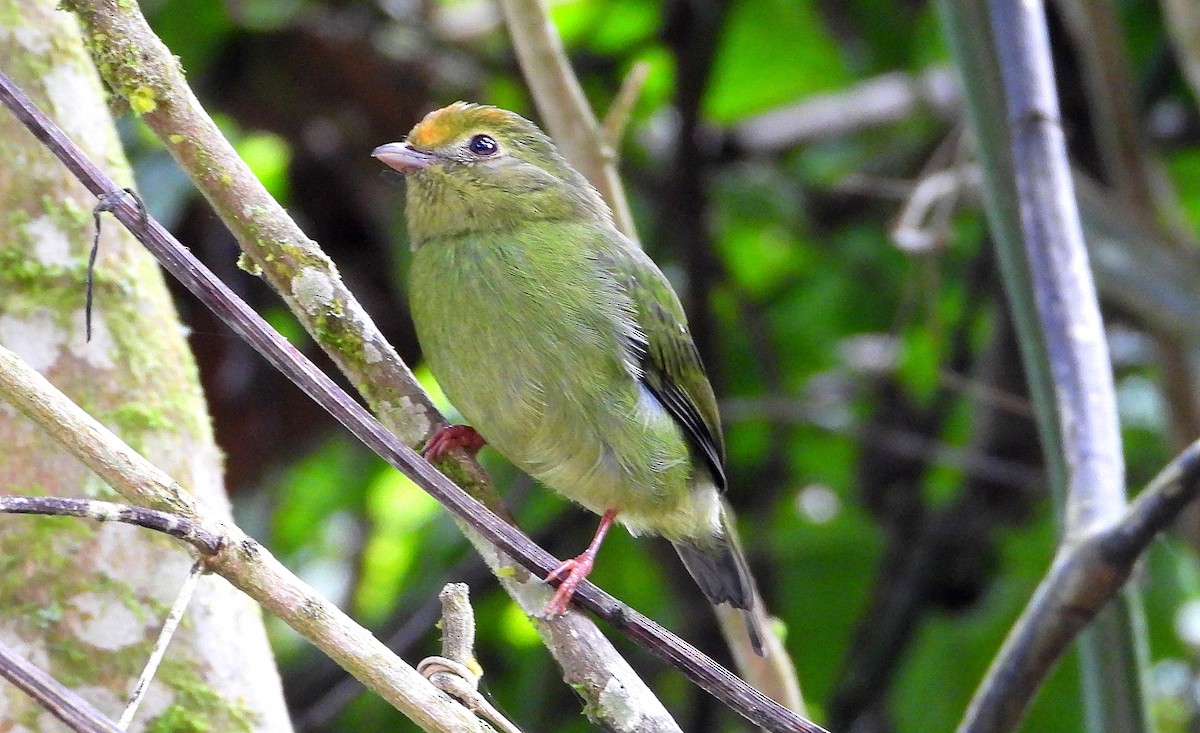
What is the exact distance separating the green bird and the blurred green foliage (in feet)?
4.45

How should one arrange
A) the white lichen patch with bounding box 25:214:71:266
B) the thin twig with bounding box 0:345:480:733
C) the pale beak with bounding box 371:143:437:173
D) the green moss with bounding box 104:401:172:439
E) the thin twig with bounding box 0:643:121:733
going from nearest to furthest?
the thin twig with bounding box 0:643:121:733 < the thin twig with bounding box 0:345:480:733 < the green moss with bounding box 104:401:172:439 < the white lichen patch with bounding box 25:214:71:266 < the pale beak with bounding box 371:143:437:173

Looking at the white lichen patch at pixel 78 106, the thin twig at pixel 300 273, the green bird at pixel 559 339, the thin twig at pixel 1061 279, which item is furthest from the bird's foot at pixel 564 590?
the white lichen patch at pixel 78 106

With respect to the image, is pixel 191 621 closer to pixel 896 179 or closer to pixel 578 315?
pixel 578 315

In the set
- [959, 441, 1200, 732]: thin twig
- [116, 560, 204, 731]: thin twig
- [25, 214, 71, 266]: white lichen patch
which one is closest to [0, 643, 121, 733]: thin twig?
[116, 560, 204, 731]: thin twig

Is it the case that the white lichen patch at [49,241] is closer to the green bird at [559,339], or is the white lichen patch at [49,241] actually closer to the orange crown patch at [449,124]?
the green bird at [559,339]

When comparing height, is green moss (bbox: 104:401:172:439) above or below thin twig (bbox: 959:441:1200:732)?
above

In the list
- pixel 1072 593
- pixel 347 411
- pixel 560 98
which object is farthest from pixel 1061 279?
pixel 347 411

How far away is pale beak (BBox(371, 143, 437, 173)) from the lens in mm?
3277

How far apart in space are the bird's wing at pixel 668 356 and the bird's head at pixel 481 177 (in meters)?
0.22

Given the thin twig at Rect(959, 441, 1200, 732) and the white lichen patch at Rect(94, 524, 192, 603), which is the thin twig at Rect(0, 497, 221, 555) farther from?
the thin twig at Rect(959, 441, 1200, 732)

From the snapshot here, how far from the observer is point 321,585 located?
550cm

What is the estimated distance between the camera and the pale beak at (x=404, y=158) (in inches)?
129

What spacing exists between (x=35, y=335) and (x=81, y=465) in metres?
0.27

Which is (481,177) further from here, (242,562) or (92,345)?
(242,562)
